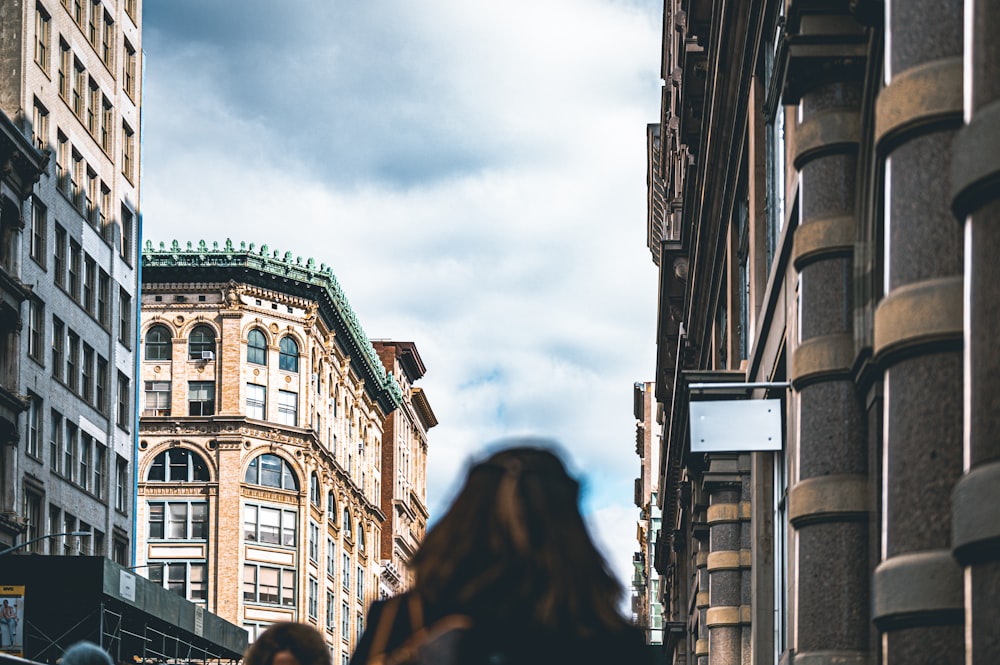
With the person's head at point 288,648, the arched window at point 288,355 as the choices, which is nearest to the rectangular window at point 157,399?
the arched window at point 288,355

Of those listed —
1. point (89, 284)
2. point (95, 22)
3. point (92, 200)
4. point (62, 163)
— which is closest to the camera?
point (62, 163)

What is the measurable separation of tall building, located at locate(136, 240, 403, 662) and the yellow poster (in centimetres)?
4785

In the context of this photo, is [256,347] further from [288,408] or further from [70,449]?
[70,449]

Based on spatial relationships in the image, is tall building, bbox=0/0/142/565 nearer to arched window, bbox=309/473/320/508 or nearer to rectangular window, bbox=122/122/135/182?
rectangular window, bbox=122/122/135/182

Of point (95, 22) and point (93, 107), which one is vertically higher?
point (95, 22)

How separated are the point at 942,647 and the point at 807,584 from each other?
171 inches

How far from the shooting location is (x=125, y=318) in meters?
68.2

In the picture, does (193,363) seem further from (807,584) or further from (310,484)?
(807,584)

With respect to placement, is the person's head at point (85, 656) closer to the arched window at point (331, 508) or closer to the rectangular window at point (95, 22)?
the rectangular window at point (95, 22)

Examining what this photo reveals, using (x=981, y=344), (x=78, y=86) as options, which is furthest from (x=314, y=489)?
(x=981, y=344)

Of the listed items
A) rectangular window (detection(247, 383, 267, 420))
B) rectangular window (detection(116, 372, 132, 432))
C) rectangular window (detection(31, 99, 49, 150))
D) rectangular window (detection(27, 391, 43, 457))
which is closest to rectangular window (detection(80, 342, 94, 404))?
rectangular window (detection(116, 372, 132, 432))

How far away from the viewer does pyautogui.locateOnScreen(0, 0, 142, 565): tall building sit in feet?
179

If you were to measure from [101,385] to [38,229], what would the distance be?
9124 mm

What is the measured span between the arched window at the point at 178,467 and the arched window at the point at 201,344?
5109 mm
